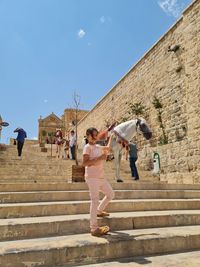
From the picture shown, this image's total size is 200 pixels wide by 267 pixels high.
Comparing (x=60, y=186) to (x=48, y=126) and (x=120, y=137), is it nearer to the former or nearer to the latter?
(x=120, y=137)

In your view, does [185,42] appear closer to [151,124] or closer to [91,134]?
[151,124]

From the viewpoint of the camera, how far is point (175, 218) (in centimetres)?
499

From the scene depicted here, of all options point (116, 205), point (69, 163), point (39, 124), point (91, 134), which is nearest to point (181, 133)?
point (69, 163)

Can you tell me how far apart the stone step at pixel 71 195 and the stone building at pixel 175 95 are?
3.82 meters

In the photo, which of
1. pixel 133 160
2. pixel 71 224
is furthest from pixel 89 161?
pixel 133 160

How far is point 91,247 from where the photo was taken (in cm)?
361

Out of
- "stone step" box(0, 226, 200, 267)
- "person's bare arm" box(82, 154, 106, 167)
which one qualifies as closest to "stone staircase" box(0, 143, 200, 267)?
"stone step" box(0, 226, 200, 267)

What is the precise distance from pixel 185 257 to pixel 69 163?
29.5ft

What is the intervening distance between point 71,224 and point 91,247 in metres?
0.69

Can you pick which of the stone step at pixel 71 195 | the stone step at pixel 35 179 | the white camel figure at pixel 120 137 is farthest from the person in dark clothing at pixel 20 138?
the stone step at pixel 71 195

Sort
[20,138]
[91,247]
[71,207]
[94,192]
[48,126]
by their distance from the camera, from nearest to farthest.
Result: [91,247], [94,192], [71,207], [20,138], [48,126]

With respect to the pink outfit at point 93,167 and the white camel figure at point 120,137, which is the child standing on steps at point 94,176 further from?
the white camel figure at point 120,137

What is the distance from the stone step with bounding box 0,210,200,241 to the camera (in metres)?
3.94

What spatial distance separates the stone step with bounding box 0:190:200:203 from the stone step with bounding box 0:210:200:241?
3.12ft
